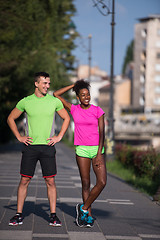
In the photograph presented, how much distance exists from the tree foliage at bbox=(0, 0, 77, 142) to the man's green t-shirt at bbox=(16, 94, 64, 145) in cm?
1463

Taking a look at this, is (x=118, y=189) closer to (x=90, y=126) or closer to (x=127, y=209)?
(x=127, y=209)

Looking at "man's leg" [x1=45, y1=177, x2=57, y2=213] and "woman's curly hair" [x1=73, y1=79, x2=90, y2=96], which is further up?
"woman's curly hair" [x1=73, y1=79, x2=90, y2=96]

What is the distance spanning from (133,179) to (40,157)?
762 centimetres

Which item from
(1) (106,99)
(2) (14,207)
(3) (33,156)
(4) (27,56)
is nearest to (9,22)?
(4) (27,56)

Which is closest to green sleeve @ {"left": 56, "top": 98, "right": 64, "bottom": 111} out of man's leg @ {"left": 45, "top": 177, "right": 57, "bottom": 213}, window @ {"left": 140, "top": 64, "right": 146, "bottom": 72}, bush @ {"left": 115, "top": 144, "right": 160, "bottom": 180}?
man's leg @ {"left": 45, "top": 177, "right": 57, "bottom": 213}

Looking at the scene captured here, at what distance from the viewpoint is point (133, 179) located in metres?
14.0

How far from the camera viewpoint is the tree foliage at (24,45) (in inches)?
862

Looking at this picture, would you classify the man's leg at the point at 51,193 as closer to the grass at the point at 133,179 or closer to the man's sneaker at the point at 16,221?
the man's sneaker at the point at 16,221

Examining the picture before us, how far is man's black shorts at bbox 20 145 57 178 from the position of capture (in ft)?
21.9

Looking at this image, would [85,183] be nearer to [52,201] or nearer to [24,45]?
[52,201]

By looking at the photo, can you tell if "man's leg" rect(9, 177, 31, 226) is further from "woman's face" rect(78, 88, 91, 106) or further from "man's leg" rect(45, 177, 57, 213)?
"woman's face" rect(78, 88, 91, 106)

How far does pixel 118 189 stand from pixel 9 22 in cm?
1172

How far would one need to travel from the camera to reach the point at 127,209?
8750mm

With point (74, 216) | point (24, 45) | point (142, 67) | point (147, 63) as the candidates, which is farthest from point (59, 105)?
point (142, 67)
